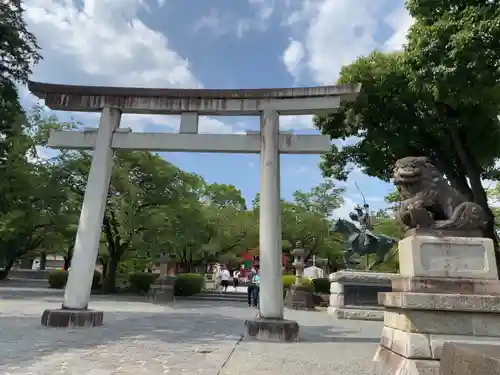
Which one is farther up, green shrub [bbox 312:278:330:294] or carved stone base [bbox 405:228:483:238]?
carved stone base [bbox 405:228:483:238]

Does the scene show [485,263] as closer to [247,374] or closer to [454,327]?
[454,327]

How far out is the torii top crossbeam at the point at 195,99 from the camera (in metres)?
8.48

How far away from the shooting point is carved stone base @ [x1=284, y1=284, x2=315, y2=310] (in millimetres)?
16531

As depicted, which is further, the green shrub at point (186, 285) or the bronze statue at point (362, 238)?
the green shrub at point (186, 285)

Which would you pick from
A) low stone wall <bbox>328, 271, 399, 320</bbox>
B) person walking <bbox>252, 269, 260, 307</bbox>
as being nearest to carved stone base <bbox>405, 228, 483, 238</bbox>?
low stone wall <bbox>328, 271, 399, 320</bbox>

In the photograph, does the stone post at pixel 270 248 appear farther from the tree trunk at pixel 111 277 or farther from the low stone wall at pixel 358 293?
the tree trunk at pixel 111 277

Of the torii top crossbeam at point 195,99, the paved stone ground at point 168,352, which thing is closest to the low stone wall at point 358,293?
the paved stone ground at point 168,352

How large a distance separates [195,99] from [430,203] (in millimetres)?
5665

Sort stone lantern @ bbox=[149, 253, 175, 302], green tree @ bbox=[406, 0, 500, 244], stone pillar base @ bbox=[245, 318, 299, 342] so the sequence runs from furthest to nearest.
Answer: stone lantern @ bbox=[149, 253, 175, 302] → green tree @ bbox=[406, 0, 500, 244] → stone pillar base @ bbox=[245, 318, 299, 342]

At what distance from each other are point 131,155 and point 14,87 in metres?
6.07

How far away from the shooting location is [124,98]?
29.7 ft

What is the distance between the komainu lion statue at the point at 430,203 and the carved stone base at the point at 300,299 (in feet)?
38.9

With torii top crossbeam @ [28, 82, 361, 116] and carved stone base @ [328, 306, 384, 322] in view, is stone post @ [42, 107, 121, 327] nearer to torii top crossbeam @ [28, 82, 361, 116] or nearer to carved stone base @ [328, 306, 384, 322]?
torii top crossbeam @ [28, 82, 361, 116]

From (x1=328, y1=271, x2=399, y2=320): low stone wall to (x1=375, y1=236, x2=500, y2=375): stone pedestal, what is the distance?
27.7 feet
